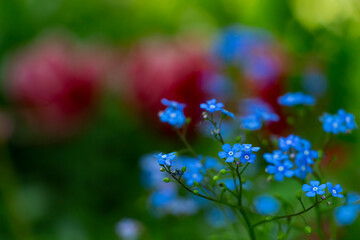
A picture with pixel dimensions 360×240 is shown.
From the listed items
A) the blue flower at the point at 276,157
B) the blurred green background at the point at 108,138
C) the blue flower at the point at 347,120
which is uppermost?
the blurred green background at the point at 108,138

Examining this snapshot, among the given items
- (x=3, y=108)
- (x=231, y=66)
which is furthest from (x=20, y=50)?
(x=231, y=66)

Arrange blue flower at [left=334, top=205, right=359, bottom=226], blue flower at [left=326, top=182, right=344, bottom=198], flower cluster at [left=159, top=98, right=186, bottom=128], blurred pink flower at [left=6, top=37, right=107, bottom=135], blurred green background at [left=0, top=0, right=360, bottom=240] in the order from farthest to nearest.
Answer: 1. blurred pink flower at [left=6, top=37, right=107, bottom=135]
2. blurred green background at [left=0, top=0, right=360, bottom=240]
3. blue flower at [left=334, top=205, right=359, bottom=226]
4. flower cluster at [left=159, top=98, right=186, bottom=128]
5. blue flower at [left=326, top=182, right=344, bottom=198]

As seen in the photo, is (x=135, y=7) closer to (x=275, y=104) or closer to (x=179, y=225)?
(x=275, y=104)

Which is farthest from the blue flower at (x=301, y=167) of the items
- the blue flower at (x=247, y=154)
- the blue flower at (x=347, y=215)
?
the blue flower at (x=347, y=215)

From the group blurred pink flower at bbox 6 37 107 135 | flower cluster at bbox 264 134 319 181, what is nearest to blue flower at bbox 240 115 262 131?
flower cluster at bbox 264 134 319 181

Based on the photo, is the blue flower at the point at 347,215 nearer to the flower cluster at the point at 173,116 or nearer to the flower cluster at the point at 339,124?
the flower cluster at the point at 339,124

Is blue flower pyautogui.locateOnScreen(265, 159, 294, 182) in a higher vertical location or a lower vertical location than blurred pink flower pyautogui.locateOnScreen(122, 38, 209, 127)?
lower

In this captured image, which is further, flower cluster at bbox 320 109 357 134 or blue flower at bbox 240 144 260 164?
flower cluster at bbox 320 109 357 134

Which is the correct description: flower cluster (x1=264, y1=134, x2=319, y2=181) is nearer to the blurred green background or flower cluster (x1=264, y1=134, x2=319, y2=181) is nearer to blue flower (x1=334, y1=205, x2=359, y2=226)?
blue flower (x1=334, y1=205, x2=359, y2=226)
